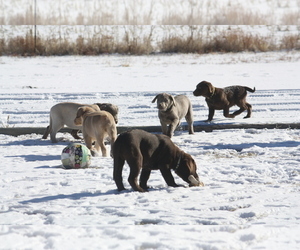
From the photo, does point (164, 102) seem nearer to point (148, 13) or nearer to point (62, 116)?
point (62, 116)

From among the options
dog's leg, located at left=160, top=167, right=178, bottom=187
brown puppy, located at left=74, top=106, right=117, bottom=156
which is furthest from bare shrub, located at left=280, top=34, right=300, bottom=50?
dog's leg, located at left=160, top=167, right=178, bottom=187

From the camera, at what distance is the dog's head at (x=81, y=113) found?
1080 centimetres

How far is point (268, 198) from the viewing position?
7375mm

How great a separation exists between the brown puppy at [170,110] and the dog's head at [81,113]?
4.70 feet

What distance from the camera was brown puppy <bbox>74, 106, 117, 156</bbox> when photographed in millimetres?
10164

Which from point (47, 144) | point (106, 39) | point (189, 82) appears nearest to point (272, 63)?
point (189, 82)

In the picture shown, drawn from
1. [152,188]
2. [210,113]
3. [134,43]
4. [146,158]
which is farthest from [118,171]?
[134,43]

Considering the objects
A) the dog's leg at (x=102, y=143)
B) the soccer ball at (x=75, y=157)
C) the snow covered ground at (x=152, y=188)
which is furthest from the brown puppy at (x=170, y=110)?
the soccer ball at (x=75, y=157)

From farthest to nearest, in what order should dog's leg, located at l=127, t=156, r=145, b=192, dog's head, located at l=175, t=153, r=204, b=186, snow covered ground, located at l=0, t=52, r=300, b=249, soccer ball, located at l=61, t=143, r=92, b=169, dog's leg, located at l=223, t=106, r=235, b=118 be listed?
dog's leg, located at l=223, t=106, r=235, b=118 → soccer ball, located at l=61, t=143, r=92, b=169 → dog's head, located at l=175, t=153, r=204, b=186 → dog's leg, located at l=127, t=156, r=145, b=192 → snow covered ground, located at l=0, t=52, r=300, b=249

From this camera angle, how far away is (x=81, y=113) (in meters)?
10.8

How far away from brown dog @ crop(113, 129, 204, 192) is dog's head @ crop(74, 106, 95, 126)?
2942 millimetres

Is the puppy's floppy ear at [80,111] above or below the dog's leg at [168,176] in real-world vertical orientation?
above

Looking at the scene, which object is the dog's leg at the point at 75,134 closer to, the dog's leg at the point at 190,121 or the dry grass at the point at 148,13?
the dog's leg at the point at 190,121

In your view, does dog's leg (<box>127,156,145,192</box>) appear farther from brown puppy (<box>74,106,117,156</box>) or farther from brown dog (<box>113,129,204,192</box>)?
brown puppy (<box>74,106,117,156</box>)
